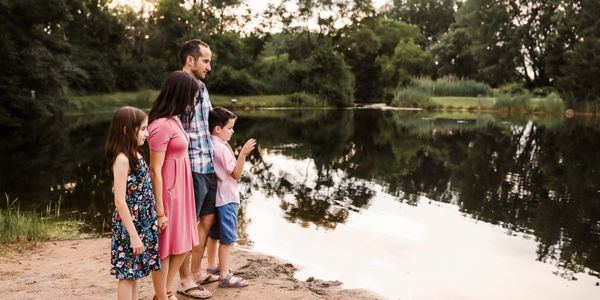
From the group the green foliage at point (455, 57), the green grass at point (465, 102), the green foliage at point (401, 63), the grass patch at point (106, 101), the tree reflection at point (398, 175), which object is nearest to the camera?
the tree reflection at point (398, 175)

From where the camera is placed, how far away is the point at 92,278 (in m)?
5.01

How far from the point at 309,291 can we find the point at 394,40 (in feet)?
170

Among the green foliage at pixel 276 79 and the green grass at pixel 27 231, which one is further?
the green foliage at pixel 276 79

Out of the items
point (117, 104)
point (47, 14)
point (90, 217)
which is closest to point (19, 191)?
point (90, 217)

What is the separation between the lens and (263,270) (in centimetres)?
547

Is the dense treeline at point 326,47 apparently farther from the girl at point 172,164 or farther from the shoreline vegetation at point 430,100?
the girl at point 172,164

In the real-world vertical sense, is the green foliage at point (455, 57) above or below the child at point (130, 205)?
above

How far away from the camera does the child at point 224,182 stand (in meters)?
4.66

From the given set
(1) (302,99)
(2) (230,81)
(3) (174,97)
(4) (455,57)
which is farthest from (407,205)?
(4) (455,57)

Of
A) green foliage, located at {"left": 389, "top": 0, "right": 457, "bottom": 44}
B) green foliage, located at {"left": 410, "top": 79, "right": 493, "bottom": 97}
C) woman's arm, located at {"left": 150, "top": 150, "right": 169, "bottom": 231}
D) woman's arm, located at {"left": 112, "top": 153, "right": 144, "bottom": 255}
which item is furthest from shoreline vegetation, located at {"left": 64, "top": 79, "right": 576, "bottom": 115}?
green foliage, located at {"left": 389, "top": 0, "right": 457, "bottom": 44}

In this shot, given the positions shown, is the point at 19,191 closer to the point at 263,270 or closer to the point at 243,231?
the point at 243,231

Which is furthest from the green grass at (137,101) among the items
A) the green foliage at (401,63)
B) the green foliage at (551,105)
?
the green foliage at (551,105)

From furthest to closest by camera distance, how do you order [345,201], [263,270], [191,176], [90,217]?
1. [345,201]
2. [90,217]
3. [263,270]
4. [191,176]

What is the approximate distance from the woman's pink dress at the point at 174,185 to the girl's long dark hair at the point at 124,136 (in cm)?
36
